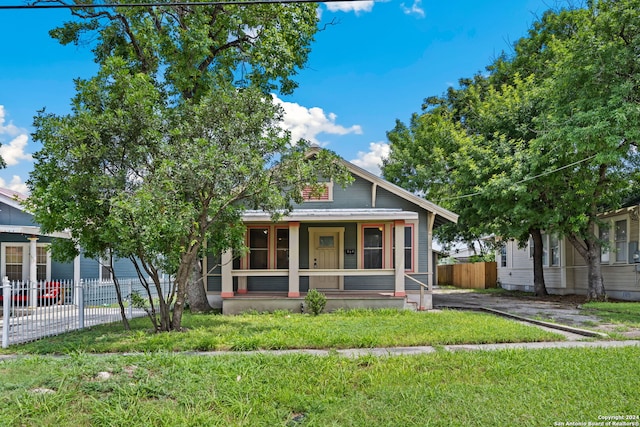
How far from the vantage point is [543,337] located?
29.3ft

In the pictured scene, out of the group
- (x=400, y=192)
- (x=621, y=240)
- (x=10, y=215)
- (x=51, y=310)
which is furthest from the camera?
(x=621, y=240)

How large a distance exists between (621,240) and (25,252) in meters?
21.7

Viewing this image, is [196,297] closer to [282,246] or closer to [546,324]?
[282,246]

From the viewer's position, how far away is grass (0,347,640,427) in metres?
4.68

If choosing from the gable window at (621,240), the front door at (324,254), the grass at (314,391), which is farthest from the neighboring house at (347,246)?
the grass at (314,391)

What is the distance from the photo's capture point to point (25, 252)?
1689cm

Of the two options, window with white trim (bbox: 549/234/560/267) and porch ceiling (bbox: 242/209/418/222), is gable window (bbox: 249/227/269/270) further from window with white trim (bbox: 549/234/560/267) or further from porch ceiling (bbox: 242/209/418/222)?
window with white trim (bbox: 549/234/560/267)

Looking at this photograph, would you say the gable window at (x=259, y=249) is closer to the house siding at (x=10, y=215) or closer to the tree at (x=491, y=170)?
the house siding at (x=10, y=215)

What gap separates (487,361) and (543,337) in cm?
282

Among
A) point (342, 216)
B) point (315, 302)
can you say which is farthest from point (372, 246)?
point (315, 302)

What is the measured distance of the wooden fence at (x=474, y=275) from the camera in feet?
98.3

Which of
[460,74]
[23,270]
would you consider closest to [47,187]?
[23,270]

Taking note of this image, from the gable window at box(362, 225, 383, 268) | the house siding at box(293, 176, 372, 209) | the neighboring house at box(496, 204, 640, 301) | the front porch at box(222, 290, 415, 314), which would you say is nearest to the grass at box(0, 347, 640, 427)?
the front porch at box(222, 290, 415, 314)

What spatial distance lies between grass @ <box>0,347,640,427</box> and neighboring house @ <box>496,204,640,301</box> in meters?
12.2
